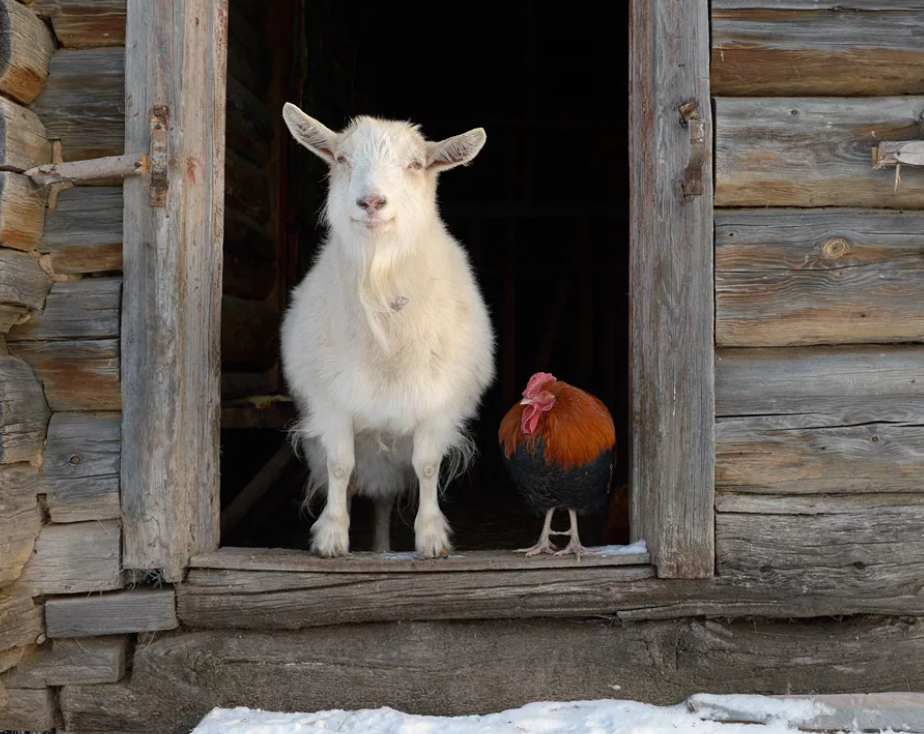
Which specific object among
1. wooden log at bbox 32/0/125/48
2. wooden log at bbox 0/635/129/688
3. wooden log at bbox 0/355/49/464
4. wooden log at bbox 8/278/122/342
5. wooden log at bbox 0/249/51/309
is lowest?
wooden log at bbox 0/635/129/688

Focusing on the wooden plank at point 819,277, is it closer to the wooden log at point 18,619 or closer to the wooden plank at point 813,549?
the wooden plank at point 813,549

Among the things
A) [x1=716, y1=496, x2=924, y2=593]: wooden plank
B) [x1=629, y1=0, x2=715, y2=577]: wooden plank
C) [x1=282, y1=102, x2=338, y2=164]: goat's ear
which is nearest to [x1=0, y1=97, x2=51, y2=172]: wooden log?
[x1=282, y1=102, x2=338, y2=164]: goat's ear

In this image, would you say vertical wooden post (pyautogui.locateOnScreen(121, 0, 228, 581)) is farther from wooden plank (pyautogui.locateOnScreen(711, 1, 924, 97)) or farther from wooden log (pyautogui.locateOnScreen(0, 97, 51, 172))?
wooden plank (pyautogui.locateOnScreen(711, 1, 924, 97))

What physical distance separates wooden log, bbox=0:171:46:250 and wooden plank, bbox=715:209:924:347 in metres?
2.90

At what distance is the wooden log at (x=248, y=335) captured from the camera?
5.69 m

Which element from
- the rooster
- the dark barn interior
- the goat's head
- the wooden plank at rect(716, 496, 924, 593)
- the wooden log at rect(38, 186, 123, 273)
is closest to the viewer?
the goat's head

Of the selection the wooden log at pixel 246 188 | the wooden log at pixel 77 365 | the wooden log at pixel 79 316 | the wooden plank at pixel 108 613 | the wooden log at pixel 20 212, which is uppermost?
the wooden log at pixel 246 188

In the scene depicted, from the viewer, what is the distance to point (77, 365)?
3738 millimetres

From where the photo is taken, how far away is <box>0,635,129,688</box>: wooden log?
148 inches

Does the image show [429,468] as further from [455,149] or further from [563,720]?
[455,149]

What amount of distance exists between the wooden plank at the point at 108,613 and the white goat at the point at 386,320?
73 centimetres

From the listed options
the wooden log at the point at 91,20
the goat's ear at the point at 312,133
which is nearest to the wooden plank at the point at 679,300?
the goat's ear at the point at 312,133

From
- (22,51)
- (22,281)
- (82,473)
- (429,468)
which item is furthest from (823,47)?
(82,473)

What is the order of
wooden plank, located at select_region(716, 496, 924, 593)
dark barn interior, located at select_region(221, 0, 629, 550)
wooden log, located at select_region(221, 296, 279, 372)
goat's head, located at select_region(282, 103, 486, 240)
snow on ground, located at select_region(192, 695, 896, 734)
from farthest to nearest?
dark barn interior, located at select_region(221, 0, 629, 550) → wooden log, located at select_region(221, 296, 279, 372) → wooden plank, located at select_region(716, 496, 924, 593) → goat's head, located at select_region(282, 103, 486, 240) → snow on ground, located at select_region(192, 695, 896, 734)
